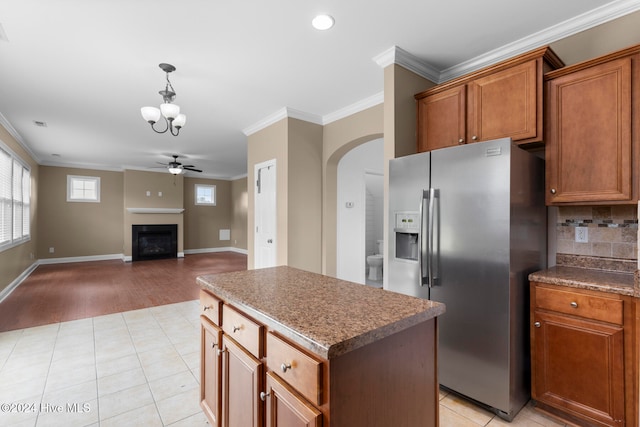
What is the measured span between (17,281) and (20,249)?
0.63 meters

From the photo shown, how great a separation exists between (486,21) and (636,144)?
4.15 feet

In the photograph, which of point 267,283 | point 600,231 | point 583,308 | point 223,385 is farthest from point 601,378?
point 223,385

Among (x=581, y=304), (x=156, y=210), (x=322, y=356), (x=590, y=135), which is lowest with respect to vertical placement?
(x=581, y=304)

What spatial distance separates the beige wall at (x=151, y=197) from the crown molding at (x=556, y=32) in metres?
8.60

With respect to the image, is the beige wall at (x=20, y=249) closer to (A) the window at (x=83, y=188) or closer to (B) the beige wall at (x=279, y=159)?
(A) the window at (x=83, y=188)

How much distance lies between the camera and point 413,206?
234 cm

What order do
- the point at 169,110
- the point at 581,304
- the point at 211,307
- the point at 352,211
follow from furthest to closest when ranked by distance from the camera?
the point at 352,211
the point at 169,110
the point at 581,304
the point at 211,307

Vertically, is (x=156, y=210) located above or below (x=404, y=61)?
below

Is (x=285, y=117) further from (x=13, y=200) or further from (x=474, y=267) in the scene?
(x=13, y=200)

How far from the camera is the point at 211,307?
5.54 feet

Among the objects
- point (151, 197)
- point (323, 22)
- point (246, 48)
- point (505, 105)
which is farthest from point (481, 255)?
point (151, 197)

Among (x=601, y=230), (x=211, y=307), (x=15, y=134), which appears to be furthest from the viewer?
(x=15, y=134)

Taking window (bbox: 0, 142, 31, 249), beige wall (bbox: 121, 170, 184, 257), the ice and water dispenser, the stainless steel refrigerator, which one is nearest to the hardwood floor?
window (bbox: 0, 142, 31, 249)

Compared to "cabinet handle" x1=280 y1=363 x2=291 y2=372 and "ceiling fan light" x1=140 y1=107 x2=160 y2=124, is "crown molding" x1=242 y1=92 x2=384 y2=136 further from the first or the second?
"cabinet handle" x1=280 y1=363 x2=291 y2=372
